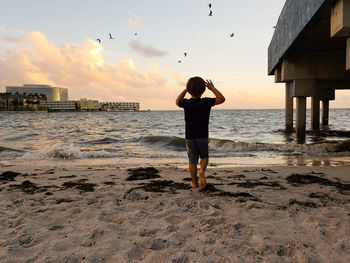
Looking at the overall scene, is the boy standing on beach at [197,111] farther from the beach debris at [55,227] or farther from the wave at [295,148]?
the wave at [295,148]

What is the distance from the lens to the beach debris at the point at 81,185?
4840mm

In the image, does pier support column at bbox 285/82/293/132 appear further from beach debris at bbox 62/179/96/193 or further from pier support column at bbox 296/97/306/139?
beach debris at bbox 62/179/96/193

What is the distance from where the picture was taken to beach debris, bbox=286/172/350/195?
189 inches

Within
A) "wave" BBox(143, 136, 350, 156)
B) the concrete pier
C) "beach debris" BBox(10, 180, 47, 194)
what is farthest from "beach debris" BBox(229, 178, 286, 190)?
"wave" BBox(143, 136, 350, 156)

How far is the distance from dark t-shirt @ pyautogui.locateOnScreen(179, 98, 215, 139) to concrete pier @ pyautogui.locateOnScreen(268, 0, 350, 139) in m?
3.84

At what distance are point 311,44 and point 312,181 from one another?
880 centimetres

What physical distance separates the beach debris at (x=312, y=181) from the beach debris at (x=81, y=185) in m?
3.79

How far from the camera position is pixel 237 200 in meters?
4.02

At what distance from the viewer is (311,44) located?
12.0 meters

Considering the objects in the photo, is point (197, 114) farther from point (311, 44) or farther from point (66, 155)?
point (311, 44)

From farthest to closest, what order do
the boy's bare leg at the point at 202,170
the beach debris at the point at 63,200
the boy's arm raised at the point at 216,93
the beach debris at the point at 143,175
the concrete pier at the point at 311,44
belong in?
the concrete pier at the point at 311,44, the beach debris at the point at 143,175, the boy's bare leg at the point at 202,170, the boy's arm raised at the point at 216,93, the beach debris at the point at 63,200

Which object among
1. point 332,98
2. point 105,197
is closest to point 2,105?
point 332,98

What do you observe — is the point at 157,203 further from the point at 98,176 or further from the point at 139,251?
the point at 98,176

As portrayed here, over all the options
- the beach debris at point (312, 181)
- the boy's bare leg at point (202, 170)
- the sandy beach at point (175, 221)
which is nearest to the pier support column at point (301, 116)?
the beach debris at point (312, 181)
